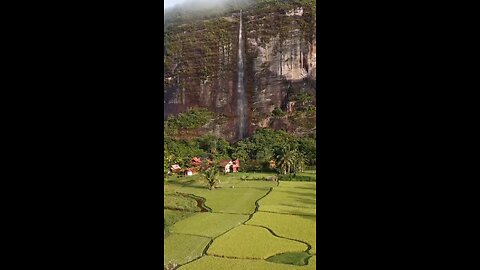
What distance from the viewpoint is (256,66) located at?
108 inches

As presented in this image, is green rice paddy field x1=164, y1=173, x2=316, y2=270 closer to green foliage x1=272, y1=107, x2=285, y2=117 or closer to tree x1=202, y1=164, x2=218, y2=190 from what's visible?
tree x1=202, y1=164, x2=218, y2=190

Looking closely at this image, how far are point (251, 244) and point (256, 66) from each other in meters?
1.06

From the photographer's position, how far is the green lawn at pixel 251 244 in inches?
98.1

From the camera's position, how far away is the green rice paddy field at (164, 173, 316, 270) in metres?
2.48

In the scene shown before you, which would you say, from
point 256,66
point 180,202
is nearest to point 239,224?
point 180,202

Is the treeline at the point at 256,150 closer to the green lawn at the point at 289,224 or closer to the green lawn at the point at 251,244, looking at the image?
the green lawn at the point at 289,224

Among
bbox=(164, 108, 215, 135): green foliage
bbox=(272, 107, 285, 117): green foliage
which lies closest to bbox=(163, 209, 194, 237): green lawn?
bbox=(164, 108, 215, 135): green foliage

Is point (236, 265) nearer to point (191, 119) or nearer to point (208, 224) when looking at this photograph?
point (208, 224)

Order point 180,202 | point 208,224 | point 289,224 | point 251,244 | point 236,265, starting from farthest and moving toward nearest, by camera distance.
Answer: point 180,202 < point 208,224 < point 289,224 < point 251,244 < point 236,265

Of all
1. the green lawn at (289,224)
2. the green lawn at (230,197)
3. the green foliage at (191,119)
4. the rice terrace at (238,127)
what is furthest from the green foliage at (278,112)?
the green lawn at (289,224)
